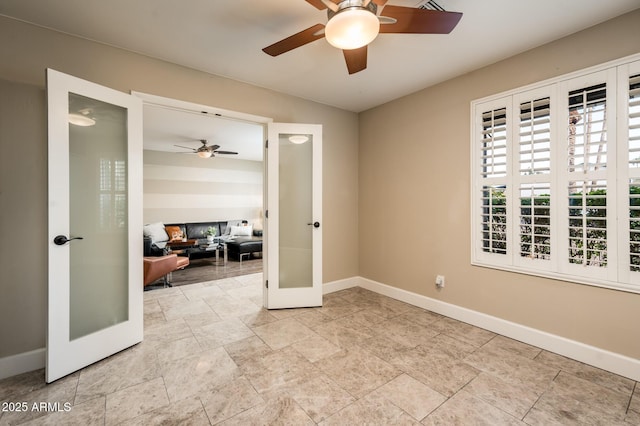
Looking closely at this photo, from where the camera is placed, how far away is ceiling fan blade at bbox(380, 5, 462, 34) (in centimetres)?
151

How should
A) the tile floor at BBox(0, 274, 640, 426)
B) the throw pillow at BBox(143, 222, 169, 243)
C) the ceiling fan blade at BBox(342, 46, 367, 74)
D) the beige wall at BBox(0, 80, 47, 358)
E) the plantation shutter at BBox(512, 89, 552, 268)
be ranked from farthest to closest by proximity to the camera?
the throw pillow at BBox(143, 222, 169, 243) → the plantation shutter at BBox(512, 89, 552, 268) → the beige wall at BBox(0, 80, 47, 358) → the ceiling fan blade at BBox(342, 46, 367, 74) → the tile floor at BBox(0, 274, 640, 426)

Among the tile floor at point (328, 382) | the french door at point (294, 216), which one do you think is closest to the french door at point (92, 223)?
the tile floor at point (328, 382)

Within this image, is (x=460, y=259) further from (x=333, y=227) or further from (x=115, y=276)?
(x=115, y=276)

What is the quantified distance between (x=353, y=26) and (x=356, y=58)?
1.70 feet

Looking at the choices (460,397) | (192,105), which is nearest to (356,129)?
(192,105)

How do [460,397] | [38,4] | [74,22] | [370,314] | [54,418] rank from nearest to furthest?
[54,418] → [460,397] → [38,4] → [74,22] → [370,314]

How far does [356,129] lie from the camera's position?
13.9 feet

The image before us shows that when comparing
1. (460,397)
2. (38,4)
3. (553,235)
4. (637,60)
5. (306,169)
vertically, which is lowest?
(460,397)

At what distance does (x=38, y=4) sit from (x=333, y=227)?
11.3ft

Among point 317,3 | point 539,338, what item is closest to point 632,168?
point 539,338

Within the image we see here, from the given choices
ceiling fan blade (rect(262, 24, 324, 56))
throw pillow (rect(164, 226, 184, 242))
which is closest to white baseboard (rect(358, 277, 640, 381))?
ceiling fan blade (rect(262, 24, 324, 56))

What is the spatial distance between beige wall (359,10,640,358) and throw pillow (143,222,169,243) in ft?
15.0

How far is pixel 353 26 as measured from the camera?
1.52 meters

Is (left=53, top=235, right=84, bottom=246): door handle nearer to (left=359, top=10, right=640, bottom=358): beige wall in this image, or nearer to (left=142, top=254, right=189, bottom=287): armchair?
(left=142, top=254, right=189, bottom=287): armchair
